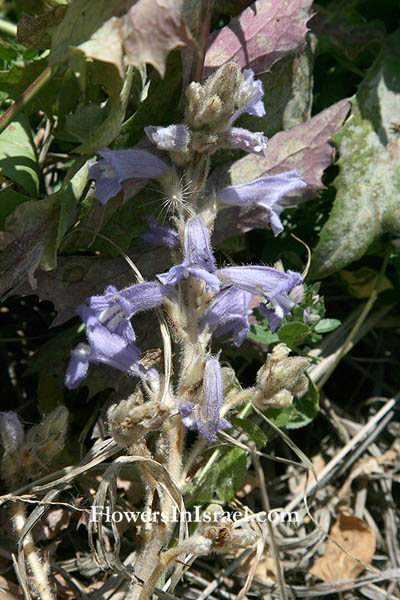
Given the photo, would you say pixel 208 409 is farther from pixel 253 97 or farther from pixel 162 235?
pixel 253 97

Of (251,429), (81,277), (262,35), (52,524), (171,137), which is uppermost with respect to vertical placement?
(262,35)

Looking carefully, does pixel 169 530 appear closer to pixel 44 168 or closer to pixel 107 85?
pixel 107 85

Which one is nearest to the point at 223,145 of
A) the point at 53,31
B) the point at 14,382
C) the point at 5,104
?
the point at 53,31

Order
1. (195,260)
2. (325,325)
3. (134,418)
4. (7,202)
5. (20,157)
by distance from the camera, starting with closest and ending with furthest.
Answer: (134,418)
(195,260)
(7,202)
(20,157)
(325,325)

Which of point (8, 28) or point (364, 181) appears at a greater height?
point (8, 28)

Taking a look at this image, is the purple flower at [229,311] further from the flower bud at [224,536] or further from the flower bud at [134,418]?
the flower bud at [224,536]

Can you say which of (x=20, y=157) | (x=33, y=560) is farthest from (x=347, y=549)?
(x=20, y=157)

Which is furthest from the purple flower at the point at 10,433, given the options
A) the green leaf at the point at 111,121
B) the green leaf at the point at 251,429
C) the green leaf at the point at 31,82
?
the green leaf at the point at 31,82
